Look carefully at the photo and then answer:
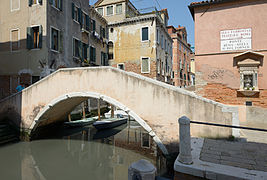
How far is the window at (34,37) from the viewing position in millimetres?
10130

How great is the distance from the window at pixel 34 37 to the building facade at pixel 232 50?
841cm

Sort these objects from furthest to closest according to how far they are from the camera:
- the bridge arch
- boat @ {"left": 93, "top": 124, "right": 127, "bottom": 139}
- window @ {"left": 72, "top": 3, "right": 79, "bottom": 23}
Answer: window @ {"left": 72, "top": 3, "right": 79, "bottom": 23}, boat @ {"left": 93, "top": 124, "right": 127, "bottom": 139}, the bridge arch

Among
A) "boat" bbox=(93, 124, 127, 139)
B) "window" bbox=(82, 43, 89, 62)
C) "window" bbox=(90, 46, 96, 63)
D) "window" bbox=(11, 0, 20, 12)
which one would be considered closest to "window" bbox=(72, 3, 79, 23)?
"window" bbox=(82, 43, 89, 62)

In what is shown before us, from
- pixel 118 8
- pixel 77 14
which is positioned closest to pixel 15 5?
pixel 77 14

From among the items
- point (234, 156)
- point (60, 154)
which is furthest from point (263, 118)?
point (60, 154)

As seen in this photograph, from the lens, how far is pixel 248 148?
3.85 meters

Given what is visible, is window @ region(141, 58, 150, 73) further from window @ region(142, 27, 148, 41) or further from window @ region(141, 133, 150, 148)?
window @ region(141, 133, 150, 148)

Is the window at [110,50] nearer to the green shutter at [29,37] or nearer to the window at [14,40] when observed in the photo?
the green shutter at [29,37]

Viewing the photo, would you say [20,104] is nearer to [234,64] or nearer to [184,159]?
[184,159]

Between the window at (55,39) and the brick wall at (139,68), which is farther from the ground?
the window at (55,39)

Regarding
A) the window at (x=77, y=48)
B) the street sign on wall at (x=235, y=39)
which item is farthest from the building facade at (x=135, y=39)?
the street sign on wall at (x=235, y=39)

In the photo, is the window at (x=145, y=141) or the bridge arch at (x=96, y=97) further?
the window at (x=145, y=141)

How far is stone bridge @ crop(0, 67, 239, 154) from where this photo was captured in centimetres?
498

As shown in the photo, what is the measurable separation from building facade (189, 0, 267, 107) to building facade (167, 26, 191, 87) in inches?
580
